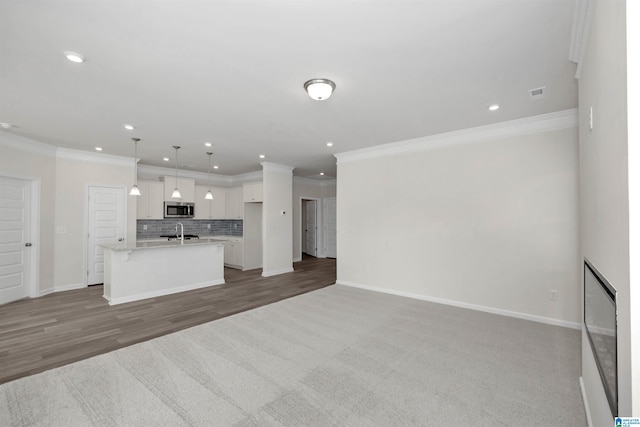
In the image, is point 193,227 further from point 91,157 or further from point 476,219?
point 476,219

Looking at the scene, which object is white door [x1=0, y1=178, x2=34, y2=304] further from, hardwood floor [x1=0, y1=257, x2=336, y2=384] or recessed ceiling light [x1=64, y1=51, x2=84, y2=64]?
recessed ceiling light [x1=64, y1=51, x2=84, y2=64]

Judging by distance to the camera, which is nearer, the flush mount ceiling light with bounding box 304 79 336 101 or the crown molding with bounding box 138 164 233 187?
the flush mount ceiling light with bounding box 304 79 336 101

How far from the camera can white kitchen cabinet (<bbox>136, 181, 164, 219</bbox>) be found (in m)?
6.53

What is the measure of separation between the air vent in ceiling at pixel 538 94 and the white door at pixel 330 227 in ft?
21.9

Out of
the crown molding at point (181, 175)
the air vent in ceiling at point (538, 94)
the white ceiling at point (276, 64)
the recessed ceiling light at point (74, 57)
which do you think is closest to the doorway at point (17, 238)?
the white ceiling at point (276, 64)

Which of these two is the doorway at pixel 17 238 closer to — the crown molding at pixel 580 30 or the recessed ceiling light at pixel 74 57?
the recessed ceiling light at pixel 74 57

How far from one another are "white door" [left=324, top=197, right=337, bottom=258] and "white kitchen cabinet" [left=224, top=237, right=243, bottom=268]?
3.23 m

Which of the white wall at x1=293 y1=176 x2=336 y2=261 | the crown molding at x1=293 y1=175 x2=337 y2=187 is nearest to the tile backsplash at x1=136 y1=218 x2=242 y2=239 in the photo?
the white wall at x1=293 y1=176 x2=336 y2=261

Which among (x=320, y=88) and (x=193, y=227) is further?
(x=193, y=227)

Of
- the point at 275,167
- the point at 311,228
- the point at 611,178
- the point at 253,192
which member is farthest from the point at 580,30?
the point at 311,228

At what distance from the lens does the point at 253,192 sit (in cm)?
730

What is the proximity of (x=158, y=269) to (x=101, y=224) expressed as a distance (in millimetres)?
1951

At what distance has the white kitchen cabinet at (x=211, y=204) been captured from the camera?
24.7 ft

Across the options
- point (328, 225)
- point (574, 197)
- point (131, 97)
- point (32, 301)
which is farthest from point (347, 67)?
point (328, 225)
